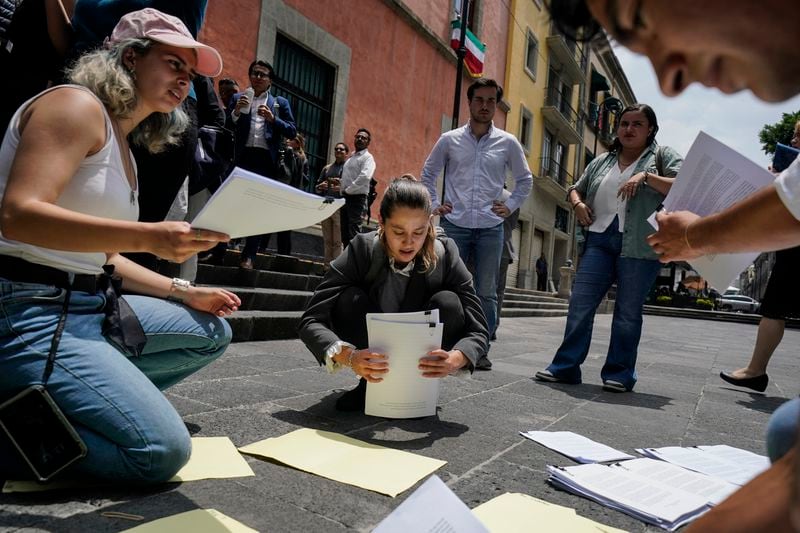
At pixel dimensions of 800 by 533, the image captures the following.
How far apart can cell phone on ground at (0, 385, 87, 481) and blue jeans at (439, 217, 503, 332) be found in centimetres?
310

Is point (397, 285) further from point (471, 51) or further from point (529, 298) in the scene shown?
point (529, 298)

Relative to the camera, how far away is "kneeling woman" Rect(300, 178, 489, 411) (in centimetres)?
253

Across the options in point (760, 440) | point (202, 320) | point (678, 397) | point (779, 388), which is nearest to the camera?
point (202, 320)

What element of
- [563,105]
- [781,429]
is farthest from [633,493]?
[563,105]

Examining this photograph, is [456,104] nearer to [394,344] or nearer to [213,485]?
[394,344]

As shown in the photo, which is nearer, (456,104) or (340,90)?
(456,104)

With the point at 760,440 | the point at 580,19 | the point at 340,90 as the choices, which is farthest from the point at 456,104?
the point at 580,19

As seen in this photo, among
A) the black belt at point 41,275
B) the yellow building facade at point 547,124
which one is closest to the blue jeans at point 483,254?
the black belt at point 41,275

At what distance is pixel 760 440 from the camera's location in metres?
2.73

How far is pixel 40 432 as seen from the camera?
4.85ft

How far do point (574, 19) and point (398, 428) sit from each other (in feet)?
6.65

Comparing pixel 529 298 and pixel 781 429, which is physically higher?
pixel 781 429

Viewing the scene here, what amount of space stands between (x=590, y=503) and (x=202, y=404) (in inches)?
62.1

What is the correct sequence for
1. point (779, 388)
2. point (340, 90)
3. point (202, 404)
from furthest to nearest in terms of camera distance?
point (340, 90), point (779, 388), point (202, 404)
